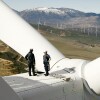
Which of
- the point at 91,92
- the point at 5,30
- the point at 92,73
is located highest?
the point at 5,30

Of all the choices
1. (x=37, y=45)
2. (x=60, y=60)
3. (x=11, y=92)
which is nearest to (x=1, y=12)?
(x=37, y=45)

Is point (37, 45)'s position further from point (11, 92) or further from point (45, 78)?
point (11, 92)

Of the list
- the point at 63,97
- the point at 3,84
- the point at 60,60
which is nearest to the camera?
the point at 3,84

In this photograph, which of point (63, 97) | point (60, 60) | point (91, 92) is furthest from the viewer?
point (60, 60)

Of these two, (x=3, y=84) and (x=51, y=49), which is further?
(x=51, y=49)

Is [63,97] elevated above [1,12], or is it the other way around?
[1,12]

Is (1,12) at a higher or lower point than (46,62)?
higher

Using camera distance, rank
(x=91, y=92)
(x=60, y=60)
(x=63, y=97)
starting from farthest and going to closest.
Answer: (x=60, y=60)
(x=91, y=92)
(x=63, y=97)

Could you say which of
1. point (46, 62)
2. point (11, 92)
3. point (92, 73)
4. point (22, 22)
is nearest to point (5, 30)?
point (22, 22)

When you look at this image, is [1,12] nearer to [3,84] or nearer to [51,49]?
[51,49]
